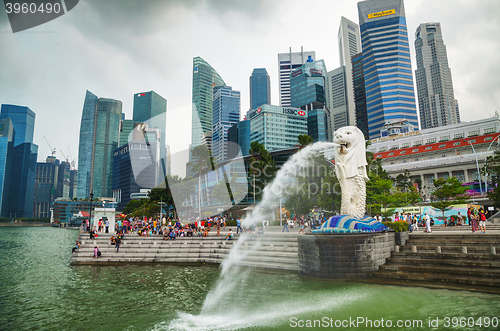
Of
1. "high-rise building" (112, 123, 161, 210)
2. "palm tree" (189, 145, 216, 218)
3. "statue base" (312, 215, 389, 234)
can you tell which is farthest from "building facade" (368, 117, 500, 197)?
"high-rise building" (112, 123, 161, 210)

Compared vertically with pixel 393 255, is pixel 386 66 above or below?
above

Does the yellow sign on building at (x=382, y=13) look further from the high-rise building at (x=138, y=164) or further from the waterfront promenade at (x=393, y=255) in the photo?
the waterfront promenade at (x=393, y=255)

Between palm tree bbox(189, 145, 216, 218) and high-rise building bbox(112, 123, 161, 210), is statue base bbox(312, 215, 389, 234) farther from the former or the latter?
high-rise building bbox(112, 123, 161, 210)

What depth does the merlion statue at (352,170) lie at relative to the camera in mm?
20172

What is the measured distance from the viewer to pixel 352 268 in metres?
16.3

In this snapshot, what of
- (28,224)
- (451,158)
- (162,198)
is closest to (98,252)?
(162,198)

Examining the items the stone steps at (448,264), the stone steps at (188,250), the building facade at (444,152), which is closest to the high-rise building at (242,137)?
the building facade at (444,152)

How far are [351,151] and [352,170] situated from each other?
1319 mm

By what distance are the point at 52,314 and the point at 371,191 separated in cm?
3653

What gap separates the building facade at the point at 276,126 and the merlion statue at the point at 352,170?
12310cm

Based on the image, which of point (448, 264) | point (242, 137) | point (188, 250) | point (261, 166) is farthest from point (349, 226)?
point (242, 137)

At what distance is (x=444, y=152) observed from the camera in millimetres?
81812
